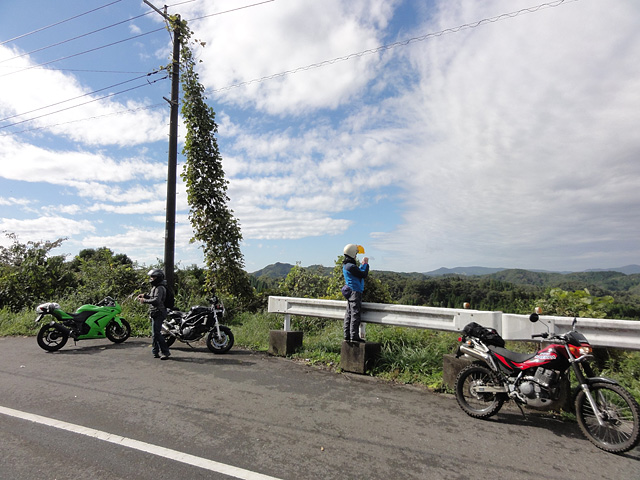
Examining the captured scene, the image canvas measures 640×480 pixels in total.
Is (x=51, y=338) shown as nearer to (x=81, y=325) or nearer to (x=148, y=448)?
(x=81, y=325)

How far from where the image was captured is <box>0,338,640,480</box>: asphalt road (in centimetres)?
328

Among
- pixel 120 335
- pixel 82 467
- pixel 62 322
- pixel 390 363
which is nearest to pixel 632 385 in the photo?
pixel 390 363

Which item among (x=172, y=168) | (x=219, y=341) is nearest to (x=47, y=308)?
(x=219, y=341)

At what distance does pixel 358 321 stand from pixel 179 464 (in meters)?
3.57

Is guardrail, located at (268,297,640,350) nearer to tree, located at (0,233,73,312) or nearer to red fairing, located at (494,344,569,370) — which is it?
red fairing, located at (494,344,569,370)

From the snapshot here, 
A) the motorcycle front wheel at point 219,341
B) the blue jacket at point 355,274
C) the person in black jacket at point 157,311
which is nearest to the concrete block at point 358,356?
the blue jacket at point 355,274

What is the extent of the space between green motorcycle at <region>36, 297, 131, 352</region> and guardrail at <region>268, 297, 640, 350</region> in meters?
4.64

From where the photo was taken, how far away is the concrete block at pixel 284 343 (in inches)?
287

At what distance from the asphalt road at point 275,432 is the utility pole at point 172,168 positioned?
482cm

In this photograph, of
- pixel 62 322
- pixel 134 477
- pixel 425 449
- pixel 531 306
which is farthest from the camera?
pixel 62 322

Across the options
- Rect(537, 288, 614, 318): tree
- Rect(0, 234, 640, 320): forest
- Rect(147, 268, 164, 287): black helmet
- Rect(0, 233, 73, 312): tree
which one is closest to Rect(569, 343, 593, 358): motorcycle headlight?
Rect(537, 288, 614, 318): tree

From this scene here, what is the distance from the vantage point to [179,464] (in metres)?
3.33

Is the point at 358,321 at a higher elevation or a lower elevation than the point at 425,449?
higher

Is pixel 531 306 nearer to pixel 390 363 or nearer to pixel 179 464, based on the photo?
pixel 390 363
